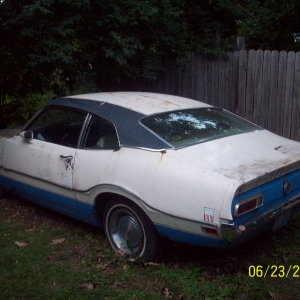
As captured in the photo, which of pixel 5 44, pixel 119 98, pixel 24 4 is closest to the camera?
pixel 119 98

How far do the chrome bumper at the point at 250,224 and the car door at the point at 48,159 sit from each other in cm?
180

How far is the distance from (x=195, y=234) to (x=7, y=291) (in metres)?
1.64

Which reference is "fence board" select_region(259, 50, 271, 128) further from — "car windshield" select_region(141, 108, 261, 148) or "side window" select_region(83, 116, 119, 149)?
"side window" select_region(83, 116, 119, 149)

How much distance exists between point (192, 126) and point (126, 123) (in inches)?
26.1

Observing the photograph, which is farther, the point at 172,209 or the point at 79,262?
the point at 79,262

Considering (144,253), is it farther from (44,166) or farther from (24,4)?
(24,4)

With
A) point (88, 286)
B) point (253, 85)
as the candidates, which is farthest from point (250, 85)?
point (88, 286)

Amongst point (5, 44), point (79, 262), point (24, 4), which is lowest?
point (79, 262)

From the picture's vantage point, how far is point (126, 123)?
4.26 m

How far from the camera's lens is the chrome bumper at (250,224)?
3.33 m

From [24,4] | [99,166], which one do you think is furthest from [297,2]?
[99,166]

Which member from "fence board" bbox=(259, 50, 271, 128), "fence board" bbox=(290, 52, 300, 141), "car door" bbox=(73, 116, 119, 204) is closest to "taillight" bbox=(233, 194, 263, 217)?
"car door" bbox=(73, 116, 119, 204)

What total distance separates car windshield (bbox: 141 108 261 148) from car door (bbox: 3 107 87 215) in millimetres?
894

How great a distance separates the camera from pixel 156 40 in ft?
Result: 25.3
